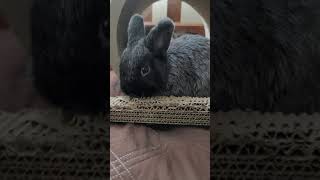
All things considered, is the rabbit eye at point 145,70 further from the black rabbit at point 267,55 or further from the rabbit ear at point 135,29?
the black rabbit at point 267,55

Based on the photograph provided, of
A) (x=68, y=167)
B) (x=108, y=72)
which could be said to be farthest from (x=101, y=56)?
(x=68, y=167)

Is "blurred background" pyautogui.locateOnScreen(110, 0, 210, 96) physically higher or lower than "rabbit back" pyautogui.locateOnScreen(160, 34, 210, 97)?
higher

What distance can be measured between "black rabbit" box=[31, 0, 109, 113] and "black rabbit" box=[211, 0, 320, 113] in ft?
0.92

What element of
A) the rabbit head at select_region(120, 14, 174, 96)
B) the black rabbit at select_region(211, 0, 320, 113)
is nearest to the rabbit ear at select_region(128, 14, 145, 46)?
the rabbit head at select_region(120, 14, 174, 96)

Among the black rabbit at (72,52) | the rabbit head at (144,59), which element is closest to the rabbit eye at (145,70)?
the rabbit head at (144,59)

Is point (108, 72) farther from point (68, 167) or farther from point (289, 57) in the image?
point (289, 57)

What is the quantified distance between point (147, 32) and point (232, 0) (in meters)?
0.24

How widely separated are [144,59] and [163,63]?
54 mm

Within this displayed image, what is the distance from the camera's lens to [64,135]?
925 mm

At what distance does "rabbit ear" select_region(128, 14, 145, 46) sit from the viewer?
36.4 inches

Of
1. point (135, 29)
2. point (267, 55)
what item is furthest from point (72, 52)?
point (267, 55)

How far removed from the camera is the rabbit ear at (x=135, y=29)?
923mm

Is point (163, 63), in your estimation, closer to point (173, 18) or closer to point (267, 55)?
point (173, 18)

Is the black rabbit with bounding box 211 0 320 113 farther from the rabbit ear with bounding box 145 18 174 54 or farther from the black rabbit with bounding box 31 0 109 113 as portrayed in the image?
the black rabbit with bounding box 31 0 109 113
